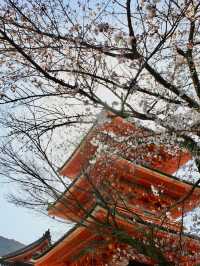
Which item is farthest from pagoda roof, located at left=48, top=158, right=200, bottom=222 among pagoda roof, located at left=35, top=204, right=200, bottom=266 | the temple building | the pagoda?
the temple building

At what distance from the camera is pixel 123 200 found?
8.49 meters

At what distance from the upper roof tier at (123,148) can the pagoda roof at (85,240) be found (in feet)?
4.82

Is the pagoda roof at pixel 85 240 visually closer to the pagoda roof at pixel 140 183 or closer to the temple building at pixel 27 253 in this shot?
the pagoda roof at pixel 140 183

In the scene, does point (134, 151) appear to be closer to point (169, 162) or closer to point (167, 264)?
point (167, 264)

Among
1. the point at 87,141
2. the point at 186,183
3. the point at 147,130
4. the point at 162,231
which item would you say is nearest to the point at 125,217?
the point at 162,231

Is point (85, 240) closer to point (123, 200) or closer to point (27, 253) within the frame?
point (123, 200)

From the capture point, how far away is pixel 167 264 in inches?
237

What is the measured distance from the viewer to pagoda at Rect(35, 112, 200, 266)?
8797 mm

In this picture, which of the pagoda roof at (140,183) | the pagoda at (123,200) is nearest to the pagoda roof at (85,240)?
the pagoda at (123,200)

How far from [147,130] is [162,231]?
302cm

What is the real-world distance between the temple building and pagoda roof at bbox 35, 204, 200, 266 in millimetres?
7054

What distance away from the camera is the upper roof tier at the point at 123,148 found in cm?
760

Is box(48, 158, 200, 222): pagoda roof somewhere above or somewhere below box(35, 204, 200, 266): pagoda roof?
above

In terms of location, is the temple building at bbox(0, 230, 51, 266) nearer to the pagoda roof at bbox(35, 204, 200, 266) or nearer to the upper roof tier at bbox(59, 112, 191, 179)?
the upper roof tier at bbox(59, 112, 191, 179)
